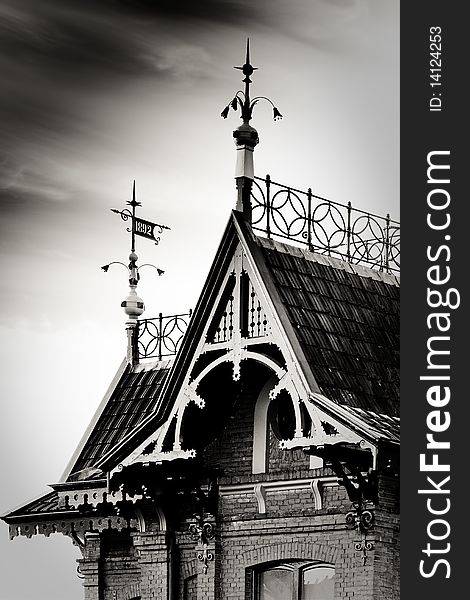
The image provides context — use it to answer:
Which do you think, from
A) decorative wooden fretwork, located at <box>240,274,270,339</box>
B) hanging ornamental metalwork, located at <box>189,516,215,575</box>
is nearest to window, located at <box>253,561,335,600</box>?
hanging ornamental metalwork, located at <box>189,516,215,575</box>

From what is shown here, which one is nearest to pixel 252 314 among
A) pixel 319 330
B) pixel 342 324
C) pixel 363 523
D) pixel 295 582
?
pixel 319 330

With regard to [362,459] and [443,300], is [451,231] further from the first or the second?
[362,459]

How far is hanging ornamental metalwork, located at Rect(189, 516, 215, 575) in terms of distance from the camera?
2200cm

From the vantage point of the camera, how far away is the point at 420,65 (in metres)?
18.1

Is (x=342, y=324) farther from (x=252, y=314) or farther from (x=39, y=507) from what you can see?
(x=39, y=507)

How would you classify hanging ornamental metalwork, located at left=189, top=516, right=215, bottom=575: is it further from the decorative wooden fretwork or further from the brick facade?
the decorative wooden fretwork

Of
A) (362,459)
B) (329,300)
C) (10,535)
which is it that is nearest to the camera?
(362,459)

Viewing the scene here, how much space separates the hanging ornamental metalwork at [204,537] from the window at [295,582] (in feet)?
2.06

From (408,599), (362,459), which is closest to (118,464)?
(362,459)

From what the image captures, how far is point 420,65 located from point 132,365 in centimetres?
914

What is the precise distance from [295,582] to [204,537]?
1.37 meters

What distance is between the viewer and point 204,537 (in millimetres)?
22094

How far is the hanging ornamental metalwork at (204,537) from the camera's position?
72.2ft

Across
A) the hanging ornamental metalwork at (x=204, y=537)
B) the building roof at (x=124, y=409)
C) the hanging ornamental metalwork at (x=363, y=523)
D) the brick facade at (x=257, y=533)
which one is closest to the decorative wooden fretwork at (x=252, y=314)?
the brick facade at (x=257, y=533)
